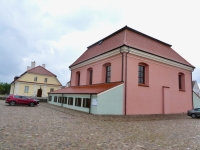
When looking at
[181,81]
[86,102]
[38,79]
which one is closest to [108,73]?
[86,102]

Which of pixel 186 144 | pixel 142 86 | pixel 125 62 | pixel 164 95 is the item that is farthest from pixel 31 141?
pixel 164 95

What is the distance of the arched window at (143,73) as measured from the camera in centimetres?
1694

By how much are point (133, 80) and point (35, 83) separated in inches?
1243

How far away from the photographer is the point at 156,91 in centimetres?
1720

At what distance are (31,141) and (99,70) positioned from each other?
13562 millimetres

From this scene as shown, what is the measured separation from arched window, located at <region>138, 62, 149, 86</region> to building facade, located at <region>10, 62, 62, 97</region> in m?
30.6

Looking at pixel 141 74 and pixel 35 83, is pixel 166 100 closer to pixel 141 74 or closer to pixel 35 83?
pixel 141 74

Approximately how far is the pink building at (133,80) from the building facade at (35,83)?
68.1 ft

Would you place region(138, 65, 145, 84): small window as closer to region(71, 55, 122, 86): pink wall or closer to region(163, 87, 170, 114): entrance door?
region(71, 55, 122, 86): pink wall

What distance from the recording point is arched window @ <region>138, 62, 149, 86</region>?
1694cm

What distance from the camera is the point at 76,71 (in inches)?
953

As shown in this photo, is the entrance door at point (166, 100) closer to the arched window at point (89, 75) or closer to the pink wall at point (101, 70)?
the pink wall at point (101, 70)

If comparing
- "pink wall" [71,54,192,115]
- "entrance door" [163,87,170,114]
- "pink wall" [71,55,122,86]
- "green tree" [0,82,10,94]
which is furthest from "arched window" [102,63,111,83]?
"green tree" [0,82,10,94]

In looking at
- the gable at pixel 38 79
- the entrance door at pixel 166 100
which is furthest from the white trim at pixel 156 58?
the gable at pixel 38 79
